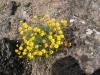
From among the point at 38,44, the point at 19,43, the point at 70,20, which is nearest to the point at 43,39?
the point at 38,44

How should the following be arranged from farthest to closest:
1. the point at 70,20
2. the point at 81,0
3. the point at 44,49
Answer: the point at 81,0, the point at 70,20, the point at 44,49

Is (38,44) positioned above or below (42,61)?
above

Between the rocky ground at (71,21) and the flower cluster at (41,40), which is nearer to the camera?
the flower cluster at (41,40)

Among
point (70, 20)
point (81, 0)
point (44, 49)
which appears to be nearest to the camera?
point (44, 49)

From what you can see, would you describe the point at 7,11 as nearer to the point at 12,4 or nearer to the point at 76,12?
the point at 12,4

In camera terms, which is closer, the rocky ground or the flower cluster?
the flower cluster
